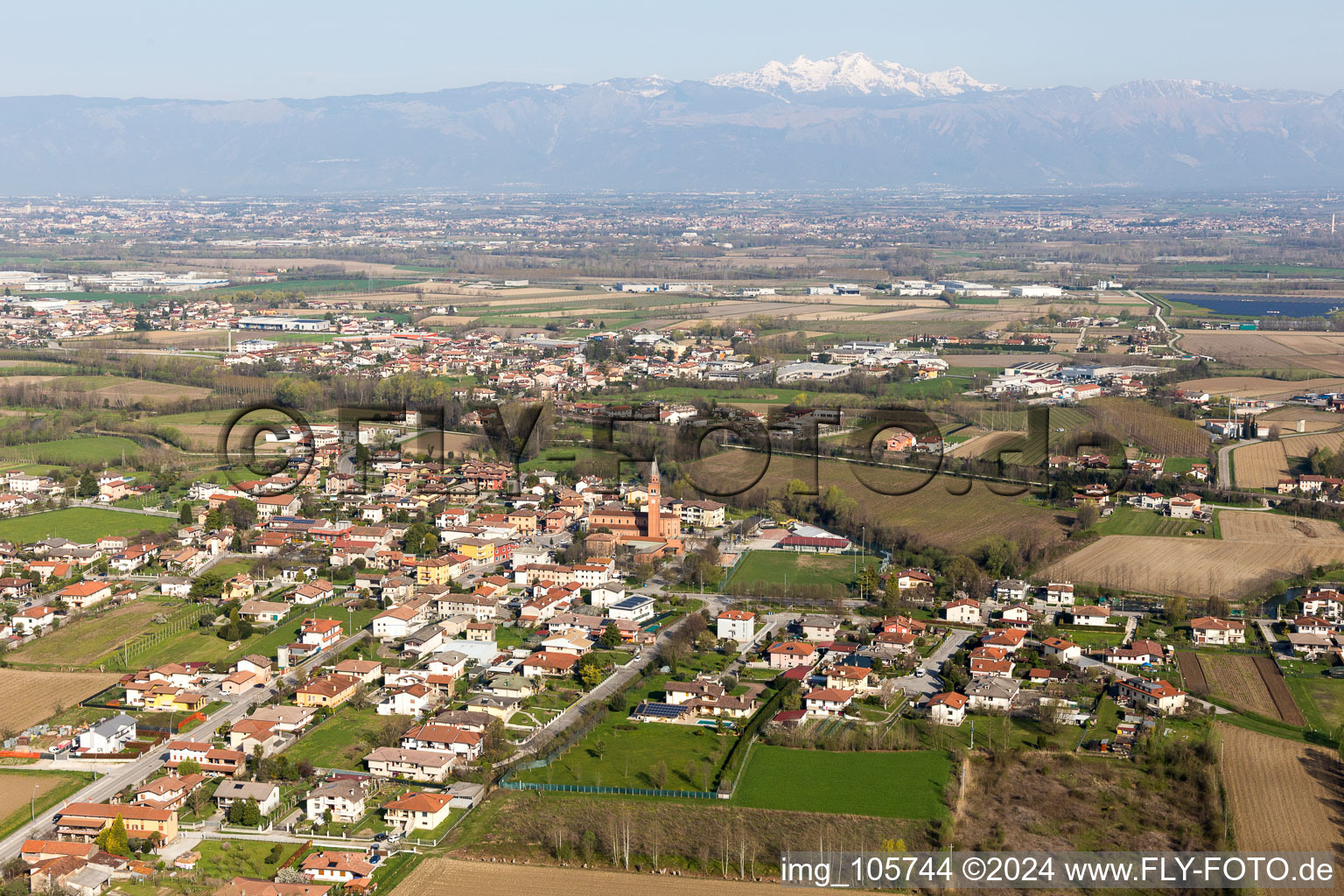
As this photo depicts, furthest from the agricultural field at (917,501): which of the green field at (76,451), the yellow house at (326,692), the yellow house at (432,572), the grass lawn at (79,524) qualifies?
the green field at (76,451)

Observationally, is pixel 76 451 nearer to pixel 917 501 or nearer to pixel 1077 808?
pixel 917 501

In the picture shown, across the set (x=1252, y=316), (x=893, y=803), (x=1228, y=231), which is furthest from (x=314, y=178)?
(x=893, y=803)

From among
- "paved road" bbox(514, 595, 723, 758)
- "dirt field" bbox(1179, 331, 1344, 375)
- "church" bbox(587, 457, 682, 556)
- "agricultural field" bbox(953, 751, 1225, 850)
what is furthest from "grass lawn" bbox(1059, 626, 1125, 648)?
"dirt field" bbox(1179, 331, 1344, 375)

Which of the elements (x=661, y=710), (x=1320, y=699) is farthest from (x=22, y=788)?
(x=1320, y=699)

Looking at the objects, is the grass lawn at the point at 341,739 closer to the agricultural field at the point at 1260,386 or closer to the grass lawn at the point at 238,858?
the grass lawn at the point at 238,858

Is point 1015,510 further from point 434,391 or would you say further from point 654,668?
point 434,391

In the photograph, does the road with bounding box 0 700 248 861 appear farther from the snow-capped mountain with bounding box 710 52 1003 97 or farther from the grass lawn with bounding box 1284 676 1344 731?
the snow-capped mountain with bounding box 710 52 1003 97
